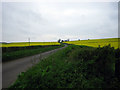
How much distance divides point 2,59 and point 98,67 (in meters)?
9.85

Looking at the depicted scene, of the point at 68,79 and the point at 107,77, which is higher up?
the point at 107,77

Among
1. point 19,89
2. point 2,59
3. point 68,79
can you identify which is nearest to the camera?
point 19,89

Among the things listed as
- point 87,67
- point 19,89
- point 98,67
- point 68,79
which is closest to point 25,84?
point 19,89

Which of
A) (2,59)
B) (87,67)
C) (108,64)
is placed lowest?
(2,59)

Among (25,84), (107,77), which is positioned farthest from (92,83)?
(25,84)

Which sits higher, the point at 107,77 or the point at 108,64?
the point at 108,64

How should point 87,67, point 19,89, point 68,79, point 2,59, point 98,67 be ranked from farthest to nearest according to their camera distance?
point 2,59 < point 87,67 < point 98,67 < point 68,79 < point 19,89

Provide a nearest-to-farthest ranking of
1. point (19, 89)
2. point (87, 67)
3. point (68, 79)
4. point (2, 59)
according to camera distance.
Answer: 1. point (19, 89)
2. point (68, 79)
3. point (87, 67)
4. point (2, 59)

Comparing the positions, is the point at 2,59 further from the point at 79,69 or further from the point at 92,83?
the point at 92,83

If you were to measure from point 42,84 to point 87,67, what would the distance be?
2580 millimetres

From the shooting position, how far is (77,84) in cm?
262

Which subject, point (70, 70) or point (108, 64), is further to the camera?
point (70, 70)

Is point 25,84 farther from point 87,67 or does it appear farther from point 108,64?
point 108,64

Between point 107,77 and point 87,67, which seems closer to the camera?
point 107,77
